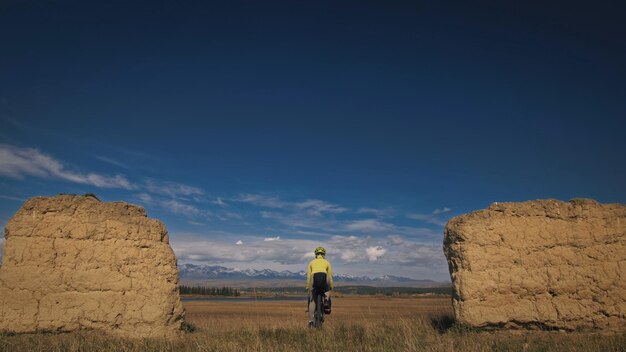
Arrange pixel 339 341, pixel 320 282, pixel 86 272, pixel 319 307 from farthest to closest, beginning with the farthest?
pixel 319 307 < pixel 320 282 < pixel 86 272 < pixel 339 341

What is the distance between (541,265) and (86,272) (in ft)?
37.9

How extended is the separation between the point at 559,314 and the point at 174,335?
9791 millimetres

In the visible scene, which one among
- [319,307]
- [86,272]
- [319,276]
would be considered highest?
[86,272]

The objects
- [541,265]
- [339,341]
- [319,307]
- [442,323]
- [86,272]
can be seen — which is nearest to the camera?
[339,341]

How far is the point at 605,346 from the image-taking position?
8555 mm

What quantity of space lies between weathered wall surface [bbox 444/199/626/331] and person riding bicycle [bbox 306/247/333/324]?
132 inches

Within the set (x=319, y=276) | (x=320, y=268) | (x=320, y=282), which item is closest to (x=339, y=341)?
(x=320, y=282)

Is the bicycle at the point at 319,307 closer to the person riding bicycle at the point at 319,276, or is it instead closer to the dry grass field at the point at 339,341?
the person riding bicycle at the point at 319,276

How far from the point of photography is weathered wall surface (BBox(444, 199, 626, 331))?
1024 centimetres

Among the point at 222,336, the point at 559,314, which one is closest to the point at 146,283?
the point at 222,336

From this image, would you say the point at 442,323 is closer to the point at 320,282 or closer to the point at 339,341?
the point at 320,282

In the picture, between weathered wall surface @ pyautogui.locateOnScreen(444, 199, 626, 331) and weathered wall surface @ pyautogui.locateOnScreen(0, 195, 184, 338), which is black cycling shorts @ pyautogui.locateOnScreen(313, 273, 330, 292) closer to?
weathered wall surface @ pyautogui.locateOnScreen(444, 199, 626, 331)

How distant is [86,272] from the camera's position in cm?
1024

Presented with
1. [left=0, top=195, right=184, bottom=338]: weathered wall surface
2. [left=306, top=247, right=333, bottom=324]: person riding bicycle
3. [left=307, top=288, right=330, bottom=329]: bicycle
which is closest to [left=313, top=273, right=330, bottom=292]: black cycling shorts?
[left=306, top=247, right=333, bottom=324]: person riding bicycle
